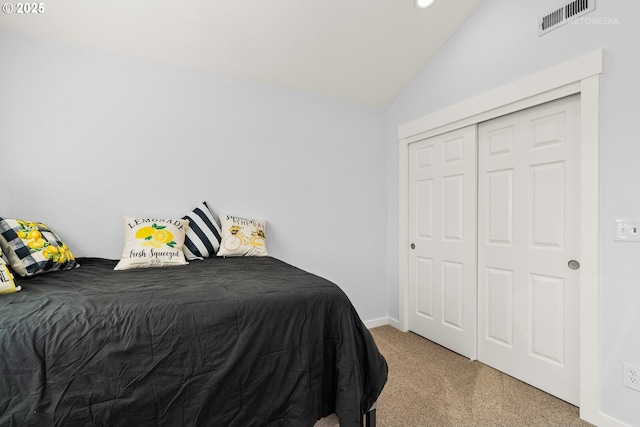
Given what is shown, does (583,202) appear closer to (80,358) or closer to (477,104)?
(477,104)

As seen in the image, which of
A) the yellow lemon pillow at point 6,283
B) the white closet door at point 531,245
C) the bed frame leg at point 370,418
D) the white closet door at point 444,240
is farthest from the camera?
the white closet door at point 444,240

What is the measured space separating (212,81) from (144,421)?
2.35 metres

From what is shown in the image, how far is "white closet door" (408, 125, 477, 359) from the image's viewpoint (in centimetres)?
→ 259

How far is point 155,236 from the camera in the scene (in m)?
2.16

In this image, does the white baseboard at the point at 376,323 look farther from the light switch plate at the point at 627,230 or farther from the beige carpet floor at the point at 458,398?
the light switch plate at the point at 627,230

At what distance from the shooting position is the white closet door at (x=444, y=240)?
259 centimetres

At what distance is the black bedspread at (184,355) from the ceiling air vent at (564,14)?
2.09 m

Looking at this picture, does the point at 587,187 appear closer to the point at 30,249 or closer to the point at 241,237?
the point at 241,237

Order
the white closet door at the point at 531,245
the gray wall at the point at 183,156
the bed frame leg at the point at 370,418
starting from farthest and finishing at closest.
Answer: the gray wall at the point at 183,156, the white closet door at the point at 531,245, the bed frame leg at the point at 370,418

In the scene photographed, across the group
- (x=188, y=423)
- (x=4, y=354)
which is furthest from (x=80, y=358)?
(x=188, y=423)

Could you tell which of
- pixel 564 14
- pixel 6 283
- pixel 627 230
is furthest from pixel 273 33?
pixel 627 230

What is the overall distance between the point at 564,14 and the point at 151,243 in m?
2.89

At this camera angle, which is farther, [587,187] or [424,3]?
[424,3]

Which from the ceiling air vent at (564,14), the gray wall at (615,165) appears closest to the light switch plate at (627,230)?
the gray wall at (615,165)
